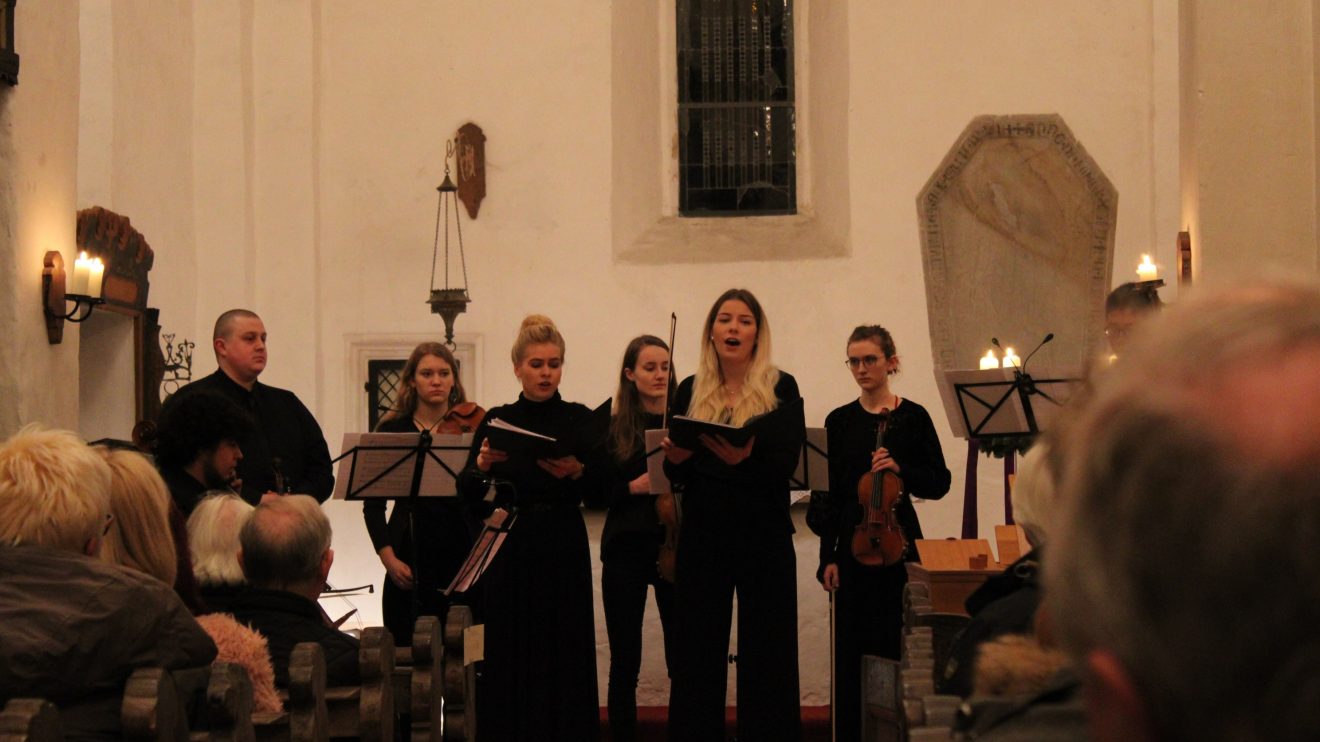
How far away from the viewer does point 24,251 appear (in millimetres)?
5832

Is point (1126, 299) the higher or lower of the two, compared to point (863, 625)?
higher

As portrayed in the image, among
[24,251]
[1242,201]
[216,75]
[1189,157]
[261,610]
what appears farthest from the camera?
[216,75]

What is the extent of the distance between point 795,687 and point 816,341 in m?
4.96

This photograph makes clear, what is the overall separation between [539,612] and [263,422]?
1.61m

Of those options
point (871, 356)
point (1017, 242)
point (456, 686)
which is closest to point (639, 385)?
point (871, 356)

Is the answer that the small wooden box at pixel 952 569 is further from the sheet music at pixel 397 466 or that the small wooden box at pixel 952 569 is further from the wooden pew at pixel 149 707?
the wooden pew at pixel 149 707

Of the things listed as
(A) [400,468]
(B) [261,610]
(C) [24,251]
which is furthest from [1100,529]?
(C) [24,251]

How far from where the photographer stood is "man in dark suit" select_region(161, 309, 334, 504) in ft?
20.5

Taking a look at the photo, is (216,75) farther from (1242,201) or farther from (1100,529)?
(1100,529)

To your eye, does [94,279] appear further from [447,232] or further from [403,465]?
[447,232]

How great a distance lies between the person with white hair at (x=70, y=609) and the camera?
2668 millimetres

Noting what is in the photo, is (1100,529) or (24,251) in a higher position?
(24,251)

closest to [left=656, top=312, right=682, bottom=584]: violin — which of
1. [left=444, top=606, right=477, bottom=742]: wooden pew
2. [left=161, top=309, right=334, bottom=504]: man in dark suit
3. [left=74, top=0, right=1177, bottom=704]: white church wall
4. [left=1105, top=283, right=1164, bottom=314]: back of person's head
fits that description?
[left=161, top=309, right=334, bottom=504]: man in dark suit

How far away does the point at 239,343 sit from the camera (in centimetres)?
632
